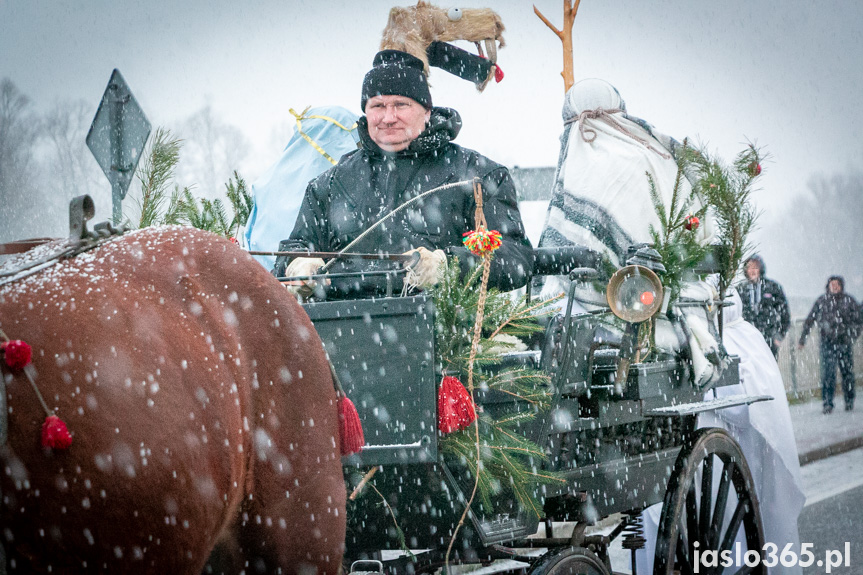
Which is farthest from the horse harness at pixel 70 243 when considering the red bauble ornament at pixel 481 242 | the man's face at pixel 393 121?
the man's face at pixel 393 121

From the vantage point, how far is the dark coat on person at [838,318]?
11523 millimetres

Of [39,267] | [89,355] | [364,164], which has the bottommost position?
[89,355]

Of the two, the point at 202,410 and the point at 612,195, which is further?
the point at 612,195

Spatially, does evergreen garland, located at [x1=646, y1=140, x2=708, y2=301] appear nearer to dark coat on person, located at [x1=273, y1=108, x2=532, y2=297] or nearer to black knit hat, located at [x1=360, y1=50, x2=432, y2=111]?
dark coat on person, located at [x1=273, y1=108, x2=532, y2=297]

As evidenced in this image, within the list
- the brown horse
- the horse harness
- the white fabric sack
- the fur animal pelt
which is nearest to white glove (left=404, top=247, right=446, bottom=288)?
the brown horse

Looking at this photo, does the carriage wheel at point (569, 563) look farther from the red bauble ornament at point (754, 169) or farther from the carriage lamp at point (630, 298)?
the red bauble ornament at point (754, 169)

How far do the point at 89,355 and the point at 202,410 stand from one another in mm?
252

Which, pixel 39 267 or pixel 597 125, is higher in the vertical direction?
pixel 597 125

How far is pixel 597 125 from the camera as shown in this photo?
436 centimetres

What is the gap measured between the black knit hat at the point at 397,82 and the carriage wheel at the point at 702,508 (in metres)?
1.66

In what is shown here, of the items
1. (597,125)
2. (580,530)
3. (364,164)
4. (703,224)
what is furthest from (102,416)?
(597,125)

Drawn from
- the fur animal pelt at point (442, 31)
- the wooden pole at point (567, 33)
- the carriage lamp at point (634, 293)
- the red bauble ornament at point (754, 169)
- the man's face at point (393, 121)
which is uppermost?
the wooden pole at point (567, 33)

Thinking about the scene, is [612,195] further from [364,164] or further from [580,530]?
[580,530]

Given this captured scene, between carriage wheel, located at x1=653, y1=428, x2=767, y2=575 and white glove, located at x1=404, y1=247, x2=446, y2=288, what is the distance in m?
1.22
